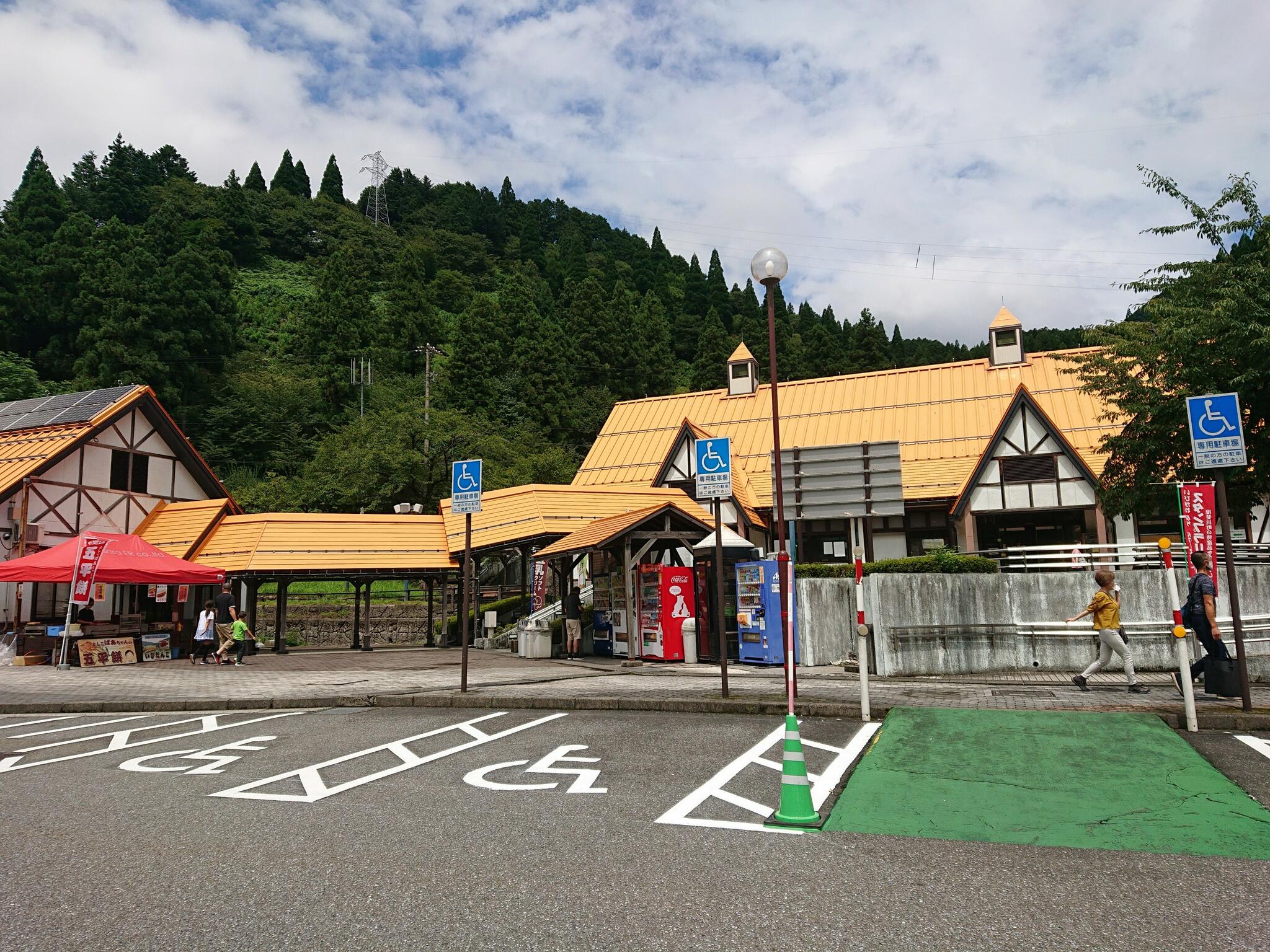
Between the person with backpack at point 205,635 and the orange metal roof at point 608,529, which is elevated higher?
the orange metal roof at point 608,529

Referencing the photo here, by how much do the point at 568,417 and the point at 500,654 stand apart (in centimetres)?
3708

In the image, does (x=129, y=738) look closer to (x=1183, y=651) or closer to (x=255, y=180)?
(x=1183, y=651)

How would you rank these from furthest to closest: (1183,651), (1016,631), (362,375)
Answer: (362,375)
(1016,631)
(1183,651)

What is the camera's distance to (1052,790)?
7.19 metres

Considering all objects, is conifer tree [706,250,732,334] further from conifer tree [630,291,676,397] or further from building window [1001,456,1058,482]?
building window [1001,456,1058,482]

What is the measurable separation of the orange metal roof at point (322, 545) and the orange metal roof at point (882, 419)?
9.65m

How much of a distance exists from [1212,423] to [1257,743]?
11.2 ft

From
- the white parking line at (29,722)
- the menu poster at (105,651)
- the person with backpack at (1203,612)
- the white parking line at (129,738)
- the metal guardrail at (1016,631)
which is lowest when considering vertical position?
the white parking line at (29,722)

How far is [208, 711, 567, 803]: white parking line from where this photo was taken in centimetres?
729

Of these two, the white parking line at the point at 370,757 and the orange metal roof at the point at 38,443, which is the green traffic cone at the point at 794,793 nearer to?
the white parking line at the point at 370,757

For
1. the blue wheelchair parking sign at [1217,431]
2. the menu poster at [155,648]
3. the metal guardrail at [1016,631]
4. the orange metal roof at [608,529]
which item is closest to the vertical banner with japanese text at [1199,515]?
the metal guardrail at [1016,631]

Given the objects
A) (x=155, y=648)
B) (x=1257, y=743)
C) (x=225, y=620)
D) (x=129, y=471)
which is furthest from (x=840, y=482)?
(x=129, y=471)

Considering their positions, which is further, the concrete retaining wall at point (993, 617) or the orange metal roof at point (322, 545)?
the orange metal roof at point (322, 545)

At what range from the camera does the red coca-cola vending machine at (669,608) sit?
19359 mm
